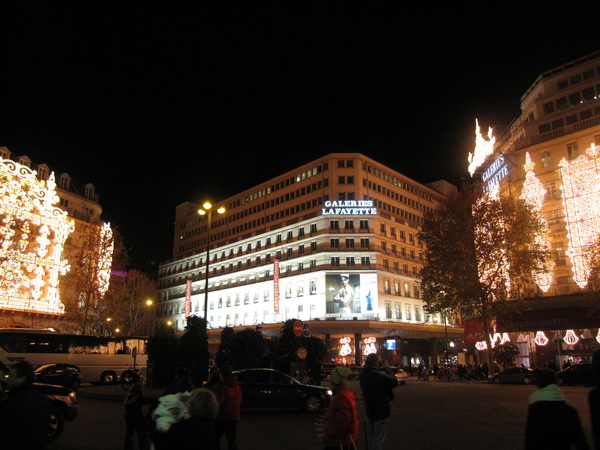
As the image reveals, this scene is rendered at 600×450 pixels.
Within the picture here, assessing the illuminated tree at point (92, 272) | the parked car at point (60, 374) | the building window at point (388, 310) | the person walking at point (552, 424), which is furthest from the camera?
the building window at point (388, 310)

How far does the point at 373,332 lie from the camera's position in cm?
5938

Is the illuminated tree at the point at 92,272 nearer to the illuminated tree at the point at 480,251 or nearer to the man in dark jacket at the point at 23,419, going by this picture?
the illuminated tree at the point at 480,251

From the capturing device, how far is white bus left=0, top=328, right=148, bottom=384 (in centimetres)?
2756

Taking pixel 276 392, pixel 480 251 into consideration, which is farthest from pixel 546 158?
pixel 276 392

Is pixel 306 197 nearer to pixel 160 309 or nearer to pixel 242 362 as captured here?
pixel 160 309

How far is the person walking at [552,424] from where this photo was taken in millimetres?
4426

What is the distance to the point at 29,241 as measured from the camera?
42.1 m

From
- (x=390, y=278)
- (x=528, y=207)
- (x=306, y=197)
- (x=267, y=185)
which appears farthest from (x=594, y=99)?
(x=267, y=185)

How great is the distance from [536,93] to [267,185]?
4256 cm

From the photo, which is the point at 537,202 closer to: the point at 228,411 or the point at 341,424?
the point at 228,411

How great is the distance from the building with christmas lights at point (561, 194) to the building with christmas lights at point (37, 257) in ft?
129

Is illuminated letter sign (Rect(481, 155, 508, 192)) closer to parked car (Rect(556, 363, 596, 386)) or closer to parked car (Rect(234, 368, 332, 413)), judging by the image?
parked car (Rect(556, 363, 596, 386))

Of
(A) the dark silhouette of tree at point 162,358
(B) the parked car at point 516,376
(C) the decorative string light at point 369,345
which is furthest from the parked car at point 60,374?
(C) the decorative string light at point 369,345

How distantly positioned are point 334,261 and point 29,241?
36.3m
